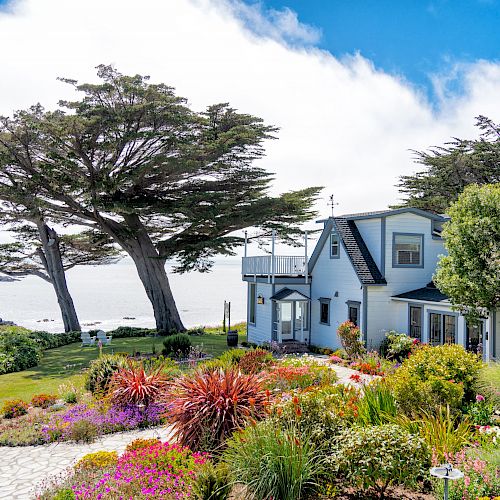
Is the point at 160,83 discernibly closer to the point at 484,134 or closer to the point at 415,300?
the point at 415,300

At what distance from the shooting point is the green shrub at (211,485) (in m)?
5.62

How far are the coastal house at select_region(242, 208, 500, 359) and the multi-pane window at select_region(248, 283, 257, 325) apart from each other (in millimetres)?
1540

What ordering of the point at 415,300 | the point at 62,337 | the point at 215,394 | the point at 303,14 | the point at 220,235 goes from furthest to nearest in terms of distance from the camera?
the point at 220,235
the point at 62,337
the point at 415,300
the point at 303,14
the point at 215,394

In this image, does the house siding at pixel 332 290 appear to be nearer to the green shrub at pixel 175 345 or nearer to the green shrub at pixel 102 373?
the green shrub at pixel 175 345

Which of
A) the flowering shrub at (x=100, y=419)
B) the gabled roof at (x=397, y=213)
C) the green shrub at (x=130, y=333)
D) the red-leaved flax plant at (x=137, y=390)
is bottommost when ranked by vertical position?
the green shrub at (x=130, y=333)

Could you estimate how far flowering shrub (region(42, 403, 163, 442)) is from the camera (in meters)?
9.55

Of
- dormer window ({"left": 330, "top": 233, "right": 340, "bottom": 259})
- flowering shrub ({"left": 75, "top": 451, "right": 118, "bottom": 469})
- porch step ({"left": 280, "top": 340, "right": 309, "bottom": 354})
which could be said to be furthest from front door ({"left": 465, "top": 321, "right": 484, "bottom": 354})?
flowering shrub ({"left": 75, "top": 451, "right": 118, "bottom": 469})

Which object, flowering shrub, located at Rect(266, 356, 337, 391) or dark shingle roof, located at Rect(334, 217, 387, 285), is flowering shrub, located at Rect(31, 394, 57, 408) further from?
dark shingle roof, located at Rect(334, 217, 387, 285)

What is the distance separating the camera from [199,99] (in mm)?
26594

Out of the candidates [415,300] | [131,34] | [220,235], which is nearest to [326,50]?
[131,34]

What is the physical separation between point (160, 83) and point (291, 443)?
2189cm

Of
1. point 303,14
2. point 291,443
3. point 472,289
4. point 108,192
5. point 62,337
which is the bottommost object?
point 62,337

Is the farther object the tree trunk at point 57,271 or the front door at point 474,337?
the tree trunk at point 57,271

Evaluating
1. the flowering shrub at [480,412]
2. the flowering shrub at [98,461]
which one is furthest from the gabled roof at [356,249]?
the flowering shrub at [98,461]
